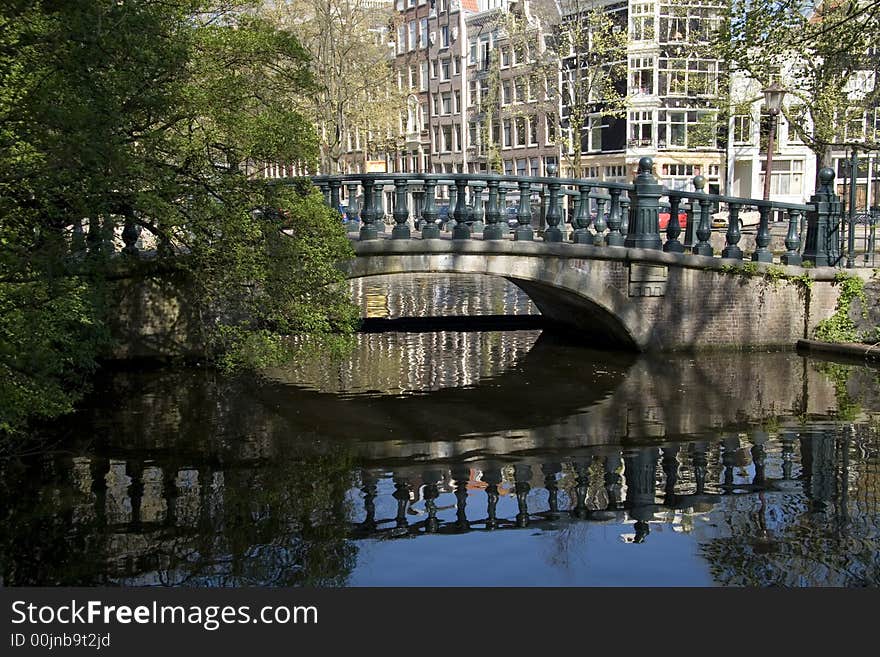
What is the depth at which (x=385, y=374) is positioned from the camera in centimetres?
1344

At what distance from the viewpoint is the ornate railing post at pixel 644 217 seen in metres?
13.9

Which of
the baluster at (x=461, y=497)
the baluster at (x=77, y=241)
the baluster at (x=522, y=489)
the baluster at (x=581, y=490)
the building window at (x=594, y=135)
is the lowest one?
the baluster at (x=581, y=490)

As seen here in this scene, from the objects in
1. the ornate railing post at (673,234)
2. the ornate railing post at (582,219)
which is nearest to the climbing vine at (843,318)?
the ornate railing post at (673,234)

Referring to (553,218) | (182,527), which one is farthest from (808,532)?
(553,218)

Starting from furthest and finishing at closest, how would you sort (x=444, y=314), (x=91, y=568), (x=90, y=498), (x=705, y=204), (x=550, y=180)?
(x=444, y=314), (x=705, y=204), (x=550, y=180), (x=90, y=498), (x=91, y=568)

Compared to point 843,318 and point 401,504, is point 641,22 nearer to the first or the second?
point 843,318

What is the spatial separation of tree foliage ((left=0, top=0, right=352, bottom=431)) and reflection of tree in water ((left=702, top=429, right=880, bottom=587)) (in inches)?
175

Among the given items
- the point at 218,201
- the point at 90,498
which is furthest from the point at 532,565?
the point at 218,201

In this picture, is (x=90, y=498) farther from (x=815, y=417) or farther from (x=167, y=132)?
(x=815, y=417)

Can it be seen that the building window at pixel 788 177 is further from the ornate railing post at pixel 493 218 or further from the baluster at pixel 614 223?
the ornate railing post at pixel 493 218

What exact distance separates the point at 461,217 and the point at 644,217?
2.48 m

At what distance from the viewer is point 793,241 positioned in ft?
47.1

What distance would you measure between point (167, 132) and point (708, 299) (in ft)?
24.4

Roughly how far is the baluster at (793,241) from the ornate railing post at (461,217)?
431 centimetres
